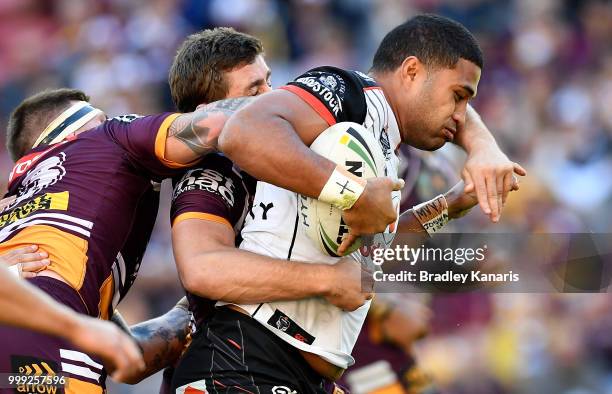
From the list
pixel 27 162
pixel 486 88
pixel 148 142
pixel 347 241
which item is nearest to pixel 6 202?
pixel 27 162

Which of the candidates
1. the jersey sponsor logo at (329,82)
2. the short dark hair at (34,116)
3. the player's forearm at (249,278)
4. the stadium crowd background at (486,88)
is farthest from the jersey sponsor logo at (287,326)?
the stadium crowd background at (486,88)

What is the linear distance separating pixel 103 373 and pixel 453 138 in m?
2.08

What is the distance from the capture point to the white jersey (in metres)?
4.44

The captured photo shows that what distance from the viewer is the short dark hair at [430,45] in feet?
15.9

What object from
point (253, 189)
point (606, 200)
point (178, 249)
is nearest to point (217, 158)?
point (253, 189)

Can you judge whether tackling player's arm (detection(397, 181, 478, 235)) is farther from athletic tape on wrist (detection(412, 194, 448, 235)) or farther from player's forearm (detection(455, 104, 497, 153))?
player's forearm (detection(455, 104, 497, 153))

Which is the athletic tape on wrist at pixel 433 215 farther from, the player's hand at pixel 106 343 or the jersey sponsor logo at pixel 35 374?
the player's hand at pixel 106 343

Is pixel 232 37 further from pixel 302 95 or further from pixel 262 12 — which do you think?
pixel 262 12

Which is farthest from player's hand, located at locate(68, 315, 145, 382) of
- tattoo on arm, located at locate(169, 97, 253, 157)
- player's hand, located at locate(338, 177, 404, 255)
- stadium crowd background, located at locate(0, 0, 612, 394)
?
stadium crowd background, located at locate(0, 0, 612, 394)

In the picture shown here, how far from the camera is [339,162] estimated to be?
4230mm

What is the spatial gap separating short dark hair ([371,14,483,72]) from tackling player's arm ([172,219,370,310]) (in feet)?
3.62

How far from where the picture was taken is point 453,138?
A: 528 centimetres

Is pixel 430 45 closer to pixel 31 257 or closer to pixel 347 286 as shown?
pixel 347 286

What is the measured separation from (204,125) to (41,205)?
0.84 metres
